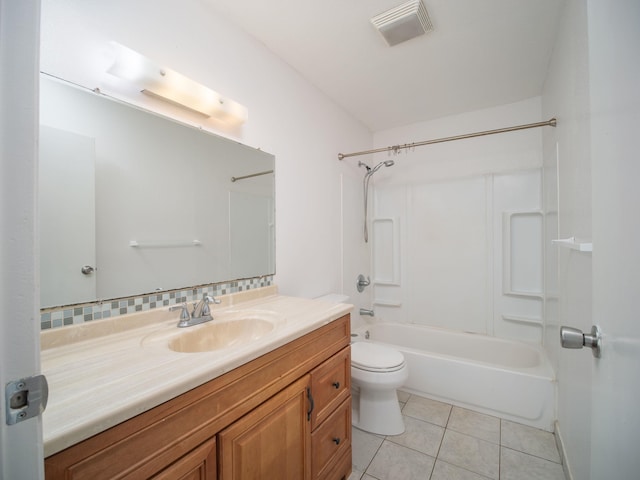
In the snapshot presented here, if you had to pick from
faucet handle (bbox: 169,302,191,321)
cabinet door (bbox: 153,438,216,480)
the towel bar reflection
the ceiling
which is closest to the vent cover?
the ceiling

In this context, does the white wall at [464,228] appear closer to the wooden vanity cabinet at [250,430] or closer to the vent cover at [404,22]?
the vent cover at [404,22]

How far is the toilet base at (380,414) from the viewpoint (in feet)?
5.75

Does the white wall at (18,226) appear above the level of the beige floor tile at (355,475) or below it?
above

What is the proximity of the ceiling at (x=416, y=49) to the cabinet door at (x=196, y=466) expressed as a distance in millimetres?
1869

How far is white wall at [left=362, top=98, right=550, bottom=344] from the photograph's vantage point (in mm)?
2330

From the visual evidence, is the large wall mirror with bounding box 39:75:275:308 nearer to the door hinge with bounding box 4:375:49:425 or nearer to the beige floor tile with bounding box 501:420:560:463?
the door hinge with bounding box 4:375:49:425

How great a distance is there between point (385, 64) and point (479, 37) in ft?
1.85

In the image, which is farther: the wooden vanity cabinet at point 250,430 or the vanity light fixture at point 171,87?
the vanity light fixture at point 171,87

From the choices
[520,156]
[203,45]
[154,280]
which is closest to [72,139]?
[154,280]

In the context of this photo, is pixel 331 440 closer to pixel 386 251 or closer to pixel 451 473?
pixel 451 473

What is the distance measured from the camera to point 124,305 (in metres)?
1.05

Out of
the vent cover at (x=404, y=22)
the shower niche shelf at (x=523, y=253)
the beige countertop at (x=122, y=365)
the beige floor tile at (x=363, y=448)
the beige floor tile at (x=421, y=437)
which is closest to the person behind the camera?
the beige countertop at (x=122, y=365)

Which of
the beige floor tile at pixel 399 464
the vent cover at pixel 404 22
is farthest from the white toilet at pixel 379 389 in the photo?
the vent cover at pixel 404 22

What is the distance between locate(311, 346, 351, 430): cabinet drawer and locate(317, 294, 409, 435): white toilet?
38 cm
